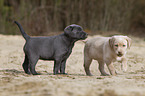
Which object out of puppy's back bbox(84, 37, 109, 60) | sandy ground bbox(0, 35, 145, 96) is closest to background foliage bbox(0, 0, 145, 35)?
sandy ground bbox(0, 35, 145, 96)

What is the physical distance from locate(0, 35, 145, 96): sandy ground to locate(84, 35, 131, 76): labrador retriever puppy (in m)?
0.31

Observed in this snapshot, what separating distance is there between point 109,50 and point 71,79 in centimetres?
105

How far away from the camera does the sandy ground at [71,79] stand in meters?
2.83

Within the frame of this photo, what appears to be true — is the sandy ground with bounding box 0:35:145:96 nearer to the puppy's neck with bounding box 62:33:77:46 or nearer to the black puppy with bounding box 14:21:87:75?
the black puppy with bounding box 14:21:87:75

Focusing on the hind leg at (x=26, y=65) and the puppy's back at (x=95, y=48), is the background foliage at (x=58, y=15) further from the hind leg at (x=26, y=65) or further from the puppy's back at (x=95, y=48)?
the hind leg at (x=26, y=65)

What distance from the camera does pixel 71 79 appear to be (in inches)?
165

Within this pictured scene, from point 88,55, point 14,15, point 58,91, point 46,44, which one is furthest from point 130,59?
point 14,15

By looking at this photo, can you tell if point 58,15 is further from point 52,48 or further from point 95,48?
point 52,48

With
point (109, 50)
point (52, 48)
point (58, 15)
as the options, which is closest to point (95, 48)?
Answer: point (109, 50)

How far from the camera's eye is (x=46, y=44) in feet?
15.4

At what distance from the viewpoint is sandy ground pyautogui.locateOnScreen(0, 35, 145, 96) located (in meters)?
2.83

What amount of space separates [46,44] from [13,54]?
2.78 meters

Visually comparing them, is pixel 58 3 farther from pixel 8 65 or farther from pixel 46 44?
pixel 46 44

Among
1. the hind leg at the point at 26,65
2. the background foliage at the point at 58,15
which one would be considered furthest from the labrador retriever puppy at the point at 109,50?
the background foliage at the point at 58,15
